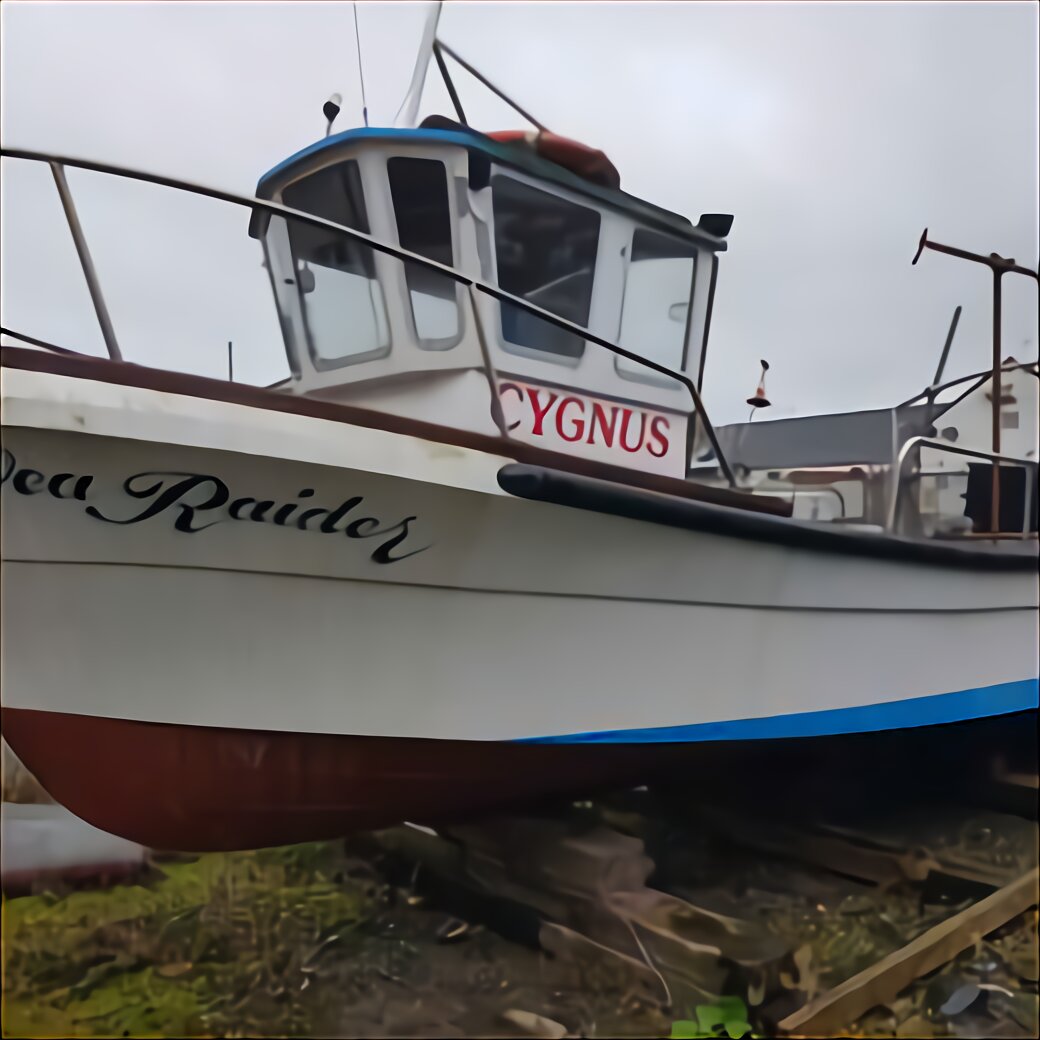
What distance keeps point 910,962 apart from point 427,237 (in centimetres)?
187

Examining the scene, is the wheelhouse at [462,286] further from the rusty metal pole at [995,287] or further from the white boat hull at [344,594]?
the rusty metal pole at [995,287]

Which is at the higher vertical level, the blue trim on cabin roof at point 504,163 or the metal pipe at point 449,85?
the metal pipe at point 449,85

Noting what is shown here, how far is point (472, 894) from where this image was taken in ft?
5.52

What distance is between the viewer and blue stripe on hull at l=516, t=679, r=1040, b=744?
65.0 inches

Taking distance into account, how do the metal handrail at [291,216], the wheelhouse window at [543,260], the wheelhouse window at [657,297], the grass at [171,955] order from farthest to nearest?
1. the wheelhouse window at [657,297]
2. the wheelhouse window at [543,260]
3. the grass at [171,955]
4. the metal handrail at [291,216]

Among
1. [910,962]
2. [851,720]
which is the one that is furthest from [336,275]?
[910,962]

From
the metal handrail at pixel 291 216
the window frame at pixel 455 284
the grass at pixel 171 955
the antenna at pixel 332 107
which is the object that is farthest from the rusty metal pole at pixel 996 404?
the grass at pixel 171 955

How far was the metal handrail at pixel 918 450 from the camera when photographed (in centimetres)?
178

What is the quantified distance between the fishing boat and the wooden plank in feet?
1.58

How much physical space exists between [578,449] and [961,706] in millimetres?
1327

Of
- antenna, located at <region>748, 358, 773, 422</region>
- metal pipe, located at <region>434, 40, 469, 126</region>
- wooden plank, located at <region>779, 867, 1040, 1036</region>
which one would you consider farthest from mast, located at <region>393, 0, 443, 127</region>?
wooden plank, located at <region>779, 867, 1040, 1036</region>

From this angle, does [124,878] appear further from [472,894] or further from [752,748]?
[752,748]

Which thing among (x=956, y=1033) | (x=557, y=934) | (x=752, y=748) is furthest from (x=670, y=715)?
(x=956, y=1033)

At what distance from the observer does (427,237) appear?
1.59 m
